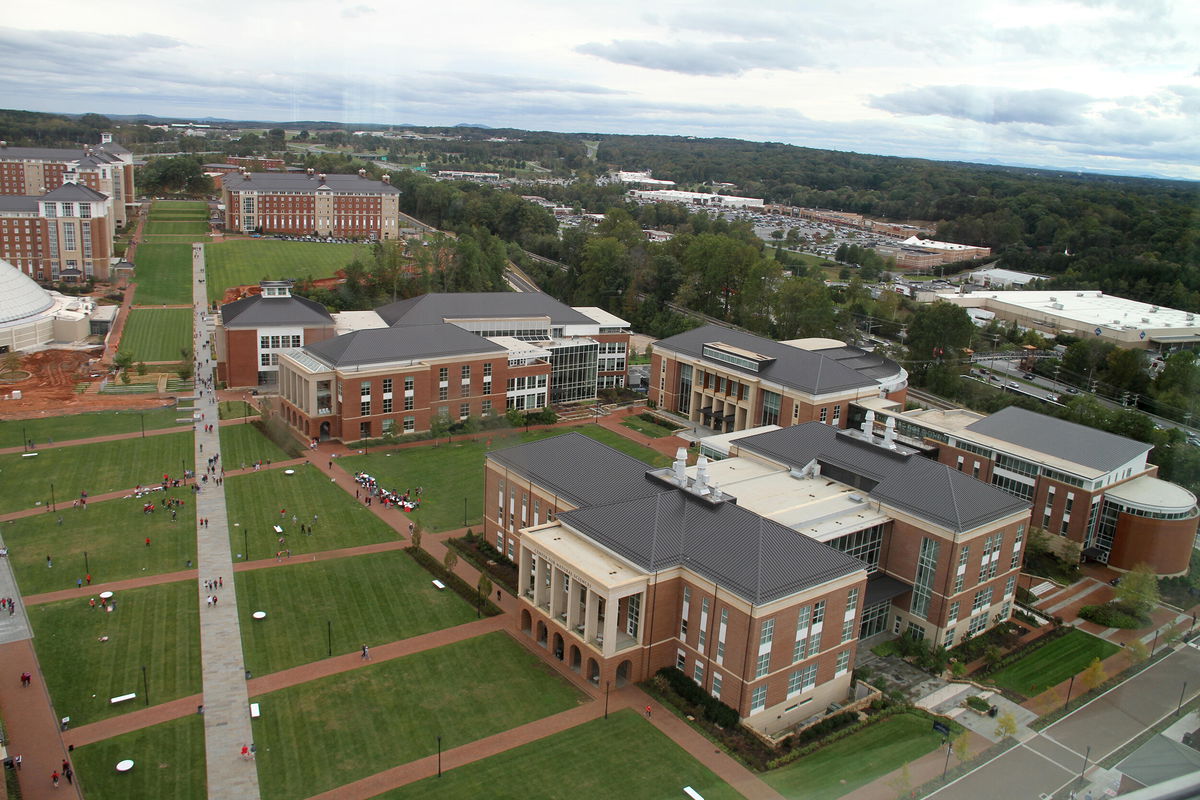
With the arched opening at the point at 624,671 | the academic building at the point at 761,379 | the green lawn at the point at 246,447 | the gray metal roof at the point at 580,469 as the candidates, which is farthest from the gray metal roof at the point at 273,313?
the arched opening at the point at 624,671

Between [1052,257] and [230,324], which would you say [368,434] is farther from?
[1052,257]

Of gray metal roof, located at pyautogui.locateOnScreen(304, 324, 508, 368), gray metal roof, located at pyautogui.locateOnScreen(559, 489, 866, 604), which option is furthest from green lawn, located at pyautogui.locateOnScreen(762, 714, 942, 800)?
gray metal roof, located at pyautogui.locateOnScreen(304, 324, 508, 368)

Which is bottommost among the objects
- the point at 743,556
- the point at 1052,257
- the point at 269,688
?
the point at 269,688

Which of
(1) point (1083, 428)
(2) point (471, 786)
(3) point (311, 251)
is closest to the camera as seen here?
A: (2) point (471, 786)

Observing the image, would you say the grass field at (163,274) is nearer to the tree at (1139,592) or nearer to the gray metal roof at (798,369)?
the gray metal roof at (798,369)

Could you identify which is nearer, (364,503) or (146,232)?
(364,503)

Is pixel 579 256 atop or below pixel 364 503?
atop

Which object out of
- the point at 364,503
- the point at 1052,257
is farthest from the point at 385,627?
the point at 1052,257

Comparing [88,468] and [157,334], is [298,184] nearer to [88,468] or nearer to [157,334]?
[157,334]
